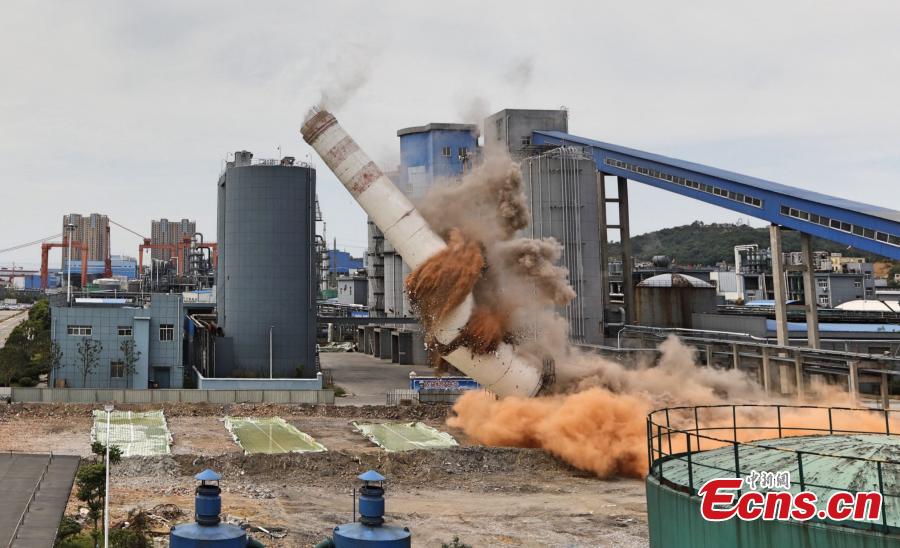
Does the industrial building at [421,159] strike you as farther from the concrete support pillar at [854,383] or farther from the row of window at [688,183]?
the concrete support pillar at [854,383]

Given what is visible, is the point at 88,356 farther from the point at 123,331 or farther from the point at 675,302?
the point at 675,302

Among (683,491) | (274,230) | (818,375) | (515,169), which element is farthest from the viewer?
(274,230)

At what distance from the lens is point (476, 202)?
38406 mm

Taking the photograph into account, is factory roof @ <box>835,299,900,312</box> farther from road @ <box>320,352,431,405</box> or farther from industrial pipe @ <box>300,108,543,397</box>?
industrial pipe @ <box>300,108,543,397</box>

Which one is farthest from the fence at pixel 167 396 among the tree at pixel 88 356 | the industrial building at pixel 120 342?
the tree at pixel 88 356

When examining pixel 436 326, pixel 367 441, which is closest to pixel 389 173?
pixel 436 326

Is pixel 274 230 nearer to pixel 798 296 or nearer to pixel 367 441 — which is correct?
pixel 367 441

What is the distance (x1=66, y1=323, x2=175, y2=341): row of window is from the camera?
202 feet

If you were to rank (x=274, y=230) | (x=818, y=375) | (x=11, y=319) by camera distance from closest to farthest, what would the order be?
(x=818, y=375) → (x=274, y=230) → (x=11, y=319)

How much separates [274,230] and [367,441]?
33.0 m

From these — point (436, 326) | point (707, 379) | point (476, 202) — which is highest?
point (476, 202)

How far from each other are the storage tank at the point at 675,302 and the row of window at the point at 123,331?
4282cm

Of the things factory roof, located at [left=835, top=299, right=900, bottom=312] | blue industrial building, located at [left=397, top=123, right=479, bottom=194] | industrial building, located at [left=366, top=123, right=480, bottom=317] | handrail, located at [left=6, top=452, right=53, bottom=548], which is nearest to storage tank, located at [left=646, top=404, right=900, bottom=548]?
handrail, located at [left=6, top=452, right=53, bottom=548]

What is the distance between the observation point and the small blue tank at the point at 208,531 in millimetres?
16188
